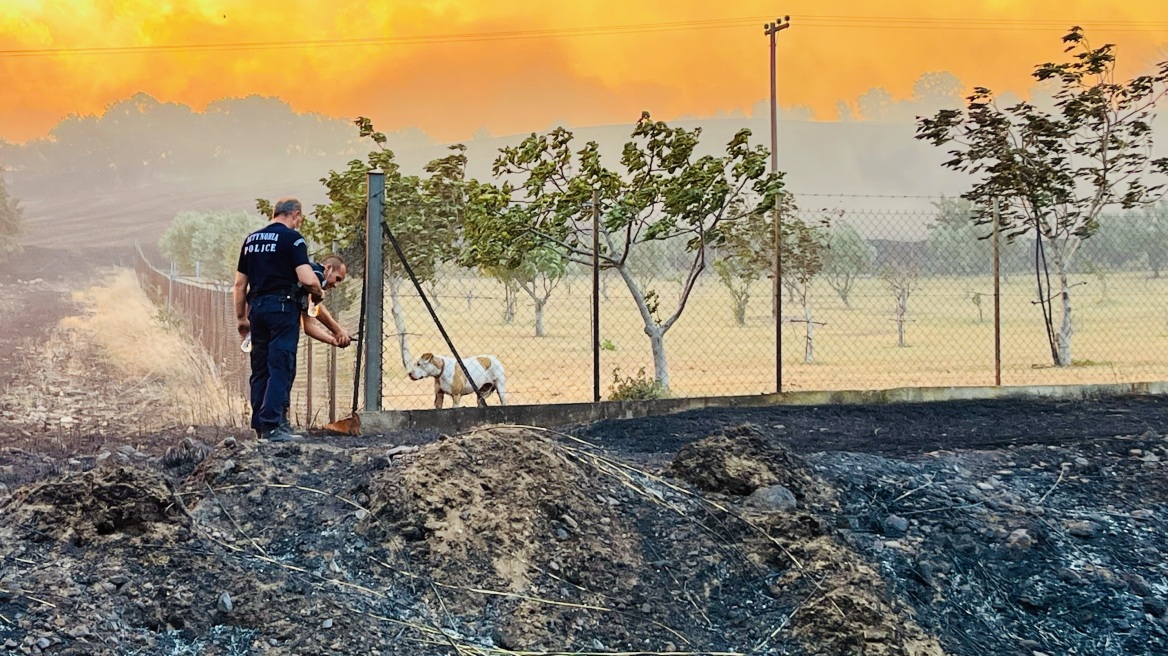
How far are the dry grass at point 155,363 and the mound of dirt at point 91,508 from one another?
19.2ft

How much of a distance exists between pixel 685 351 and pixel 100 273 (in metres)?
30.6

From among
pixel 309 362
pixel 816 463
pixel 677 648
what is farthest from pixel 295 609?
pixel 309 362

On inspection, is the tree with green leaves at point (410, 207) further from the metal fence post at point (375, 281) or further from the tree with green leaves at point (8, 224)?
the tree with green leaves at point (8, 224)

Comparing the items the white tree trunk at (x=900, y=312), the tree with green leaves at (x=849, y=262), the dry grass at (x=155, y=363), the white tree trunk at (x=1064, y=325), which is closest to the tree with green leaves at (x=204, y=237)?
the dry grass at (x=155, y=363)

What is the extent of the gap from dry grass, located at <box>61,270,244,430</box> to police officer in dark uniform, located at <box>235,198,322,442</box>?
3685 mm

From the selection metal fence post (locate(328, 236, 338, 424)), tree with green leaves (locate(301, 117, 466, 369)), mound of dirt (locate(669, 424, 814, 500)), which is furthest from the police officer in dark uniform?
tree with green leaves (locate(301, 117, 466, 369))

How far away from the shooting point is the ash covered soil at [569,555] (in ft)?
12.0

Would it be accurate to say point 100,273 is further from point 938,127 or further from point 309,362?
point 309,362

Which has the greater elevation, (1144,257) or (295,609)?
(1144,257)

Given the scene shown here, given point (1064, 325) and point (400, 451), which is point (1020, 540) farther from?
point (1064, 325)

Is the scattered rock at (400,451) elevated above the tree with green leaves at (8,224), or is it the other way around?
the tree with green leaves at (8,224)

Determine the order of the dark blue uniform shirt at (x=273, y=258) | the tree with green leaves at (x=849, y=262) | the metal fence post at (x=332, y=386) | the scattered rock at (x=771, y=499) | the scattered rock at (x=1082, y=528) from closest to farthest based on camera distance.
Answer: the scattered rock at (x=771, y=499), the scattered rock at (x=1082, y=528), the dark blue uniform shirt at (x=273, y=258), the metal fence post at (x=332, y=386), the tree with green leaves at (x=849, y=262)

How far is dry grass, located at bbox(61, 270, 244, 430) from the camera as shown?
11258 millimetres

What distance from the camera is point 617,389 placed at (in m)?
11.4
